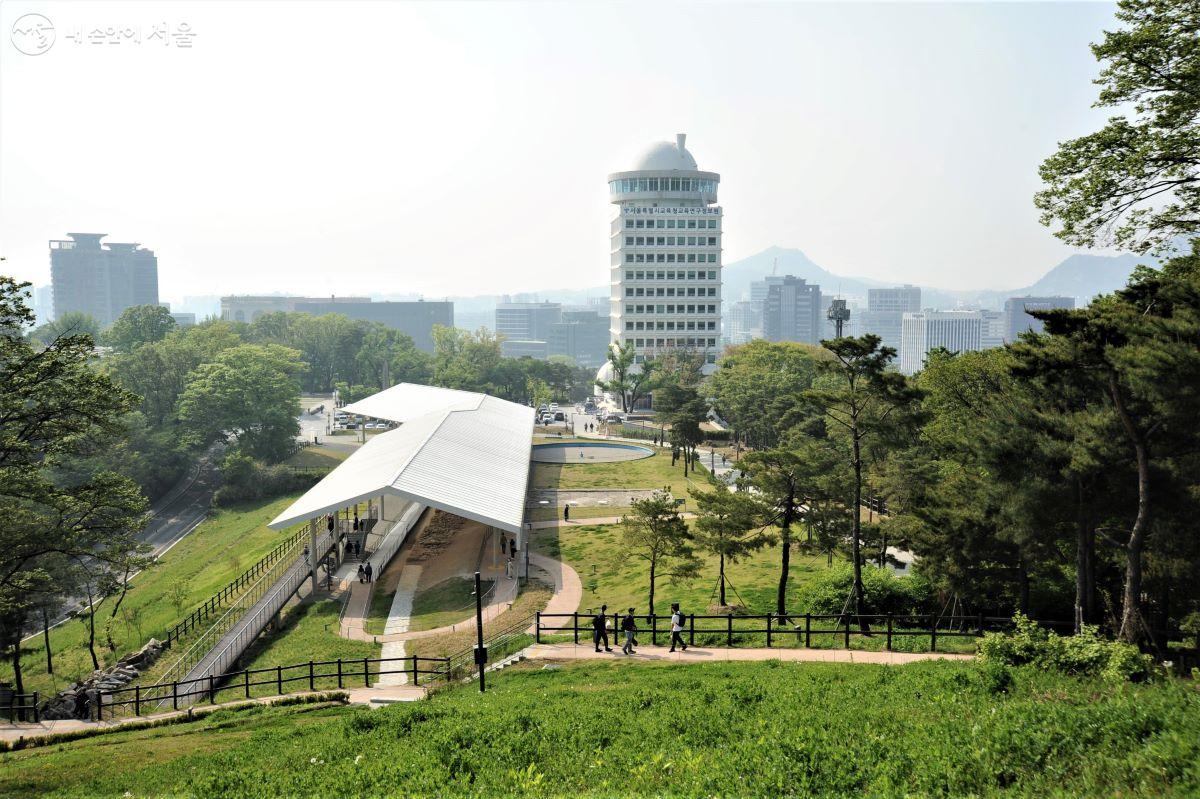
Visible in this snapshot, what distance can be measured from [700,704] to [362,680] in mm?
10923

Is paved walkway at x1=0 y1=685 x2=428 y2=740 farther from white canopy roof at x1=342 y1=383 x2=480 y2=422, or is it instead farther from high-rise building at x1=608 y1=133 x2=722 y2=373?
high-rise building at x1=608 y1=133 x2=722 y2=373

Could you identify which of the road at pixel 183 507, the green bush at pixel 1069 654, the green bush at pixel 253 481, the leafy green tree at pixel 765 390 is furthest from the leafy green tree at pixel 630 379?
the green bush at pixel 1069 654

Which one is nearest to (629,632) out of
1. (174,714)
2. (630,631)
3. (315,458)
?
(630,631)

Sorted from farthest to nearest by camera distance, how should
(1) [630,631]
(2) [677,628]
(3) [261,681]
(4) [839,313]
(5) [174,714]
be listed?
1. (4) [839,313]
2. (3) [261,681]
3. (1) [630,631]
4. (2) [677,628]
5. (5) [174,714]

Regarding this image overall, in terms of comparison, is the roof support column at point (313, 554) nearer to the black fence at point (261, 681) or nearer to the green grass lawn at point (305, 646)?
the green grass lawn at point (305, 646)

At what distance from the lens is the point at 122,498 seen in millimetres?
22875

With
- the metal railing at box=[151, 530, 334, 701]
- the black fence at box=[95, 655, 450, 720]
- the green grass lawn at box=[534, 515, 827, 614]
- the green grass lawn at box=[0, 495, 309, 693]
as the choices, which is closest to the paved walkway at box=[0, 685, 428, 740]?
the black fence at box=[95, 655, 450, 720]

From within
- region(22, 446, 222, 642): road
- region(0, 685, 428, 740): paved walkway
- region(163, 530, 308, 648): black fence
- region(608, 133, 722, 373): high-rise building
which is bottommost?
region(22, 446, 222, 642): road

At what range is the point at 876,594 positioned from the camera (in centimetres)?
2281

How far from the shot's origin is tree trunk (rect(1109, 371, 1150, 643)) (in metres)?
15.8

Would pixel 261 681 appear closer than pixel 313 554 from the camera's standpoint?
Yes

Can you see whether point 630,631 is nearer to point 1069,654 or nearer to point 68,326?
point 1069,654

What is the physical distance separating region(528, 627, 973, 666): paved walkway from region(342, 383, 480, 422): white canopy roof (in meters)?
36.0

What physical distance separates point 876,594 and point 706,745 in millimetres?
13509
